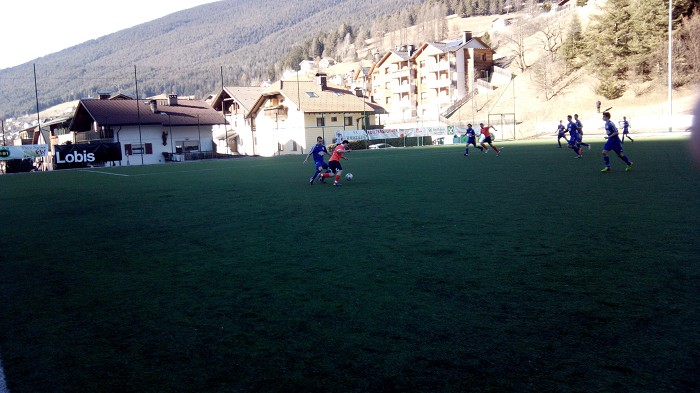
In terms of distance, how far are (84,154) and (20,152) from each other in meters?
4.38

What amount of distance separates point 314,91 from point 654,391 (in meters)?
62.4

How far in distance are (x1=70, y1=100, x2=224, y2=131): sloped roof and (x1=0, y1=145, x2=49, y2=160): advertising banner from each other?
984 centimetres

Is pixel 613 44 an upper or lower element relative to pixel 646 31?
lower

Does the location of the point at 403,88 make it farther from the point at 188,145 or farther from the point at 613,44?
the point at 188,145

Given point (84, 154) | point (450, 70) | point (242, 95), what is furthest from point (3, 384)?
point (450, 70)

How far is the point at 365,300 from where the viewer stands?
5449 mm

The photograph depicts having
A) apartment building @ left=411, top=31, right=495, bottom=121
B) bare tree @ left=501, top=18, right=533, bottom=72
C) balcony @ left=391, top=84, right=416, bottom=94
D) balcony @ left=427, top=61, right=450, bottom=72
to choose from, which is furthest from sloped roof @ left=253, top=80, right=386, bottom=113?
bare tree @ left=501, top=18, right=533, bottom=72

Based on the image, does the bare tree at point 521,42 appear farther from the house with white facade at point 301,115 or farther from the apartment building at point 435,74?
the house with white facade at point 301,115

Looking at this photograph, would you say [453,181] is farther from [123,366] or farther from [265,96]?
[265,96]

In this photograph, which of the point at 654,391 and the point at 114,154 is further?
the point at 114,154

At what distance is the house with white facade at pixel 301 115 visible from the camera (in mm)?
59875

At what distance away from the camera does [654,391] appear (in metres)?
3.44

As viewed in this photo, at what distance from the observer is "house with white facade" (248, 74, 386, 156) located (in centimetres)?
5988

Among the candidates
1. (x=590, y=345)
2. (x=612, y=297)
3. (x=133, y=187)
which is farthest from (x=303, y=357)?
(x=133, y=187)
